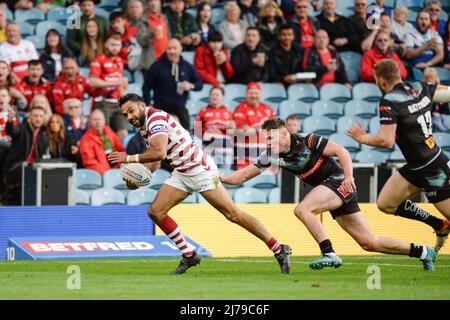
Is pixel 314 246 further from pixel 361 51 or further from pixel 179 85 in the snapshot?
pixel 361 51

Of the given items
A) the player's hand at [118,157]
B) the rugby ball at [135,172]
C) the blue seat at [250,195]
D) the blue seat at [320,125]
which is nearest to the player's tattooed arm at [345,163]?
the rugby ball at [135,172]

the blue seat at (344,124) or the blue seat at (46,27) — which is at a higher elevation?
the blue seat at (46,27)

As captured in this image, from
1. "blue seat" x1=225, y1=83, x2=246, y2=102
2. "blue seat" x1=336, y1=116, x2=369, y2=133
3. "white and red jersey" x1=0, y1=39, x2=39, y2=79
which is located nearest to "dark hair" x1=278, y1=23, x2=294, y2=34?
"blue seat" x1=225, y1=83, x2=246, y2=102

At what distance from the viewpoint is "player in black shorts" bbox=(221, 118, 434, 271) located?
1353cm

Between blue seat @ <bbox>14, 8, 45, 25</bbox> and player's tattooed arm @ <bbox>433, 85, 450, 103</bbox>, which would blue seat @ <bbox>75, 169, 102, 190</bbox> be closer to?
blue seat @ <bbox>14, 8, 45, 25</bbox>

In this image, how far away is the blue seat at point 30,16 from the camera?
23.1 m

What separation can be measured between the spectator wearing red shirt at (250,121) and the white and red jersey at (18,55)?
4.05 m

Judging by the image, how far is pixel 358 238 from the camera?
44.9 ft

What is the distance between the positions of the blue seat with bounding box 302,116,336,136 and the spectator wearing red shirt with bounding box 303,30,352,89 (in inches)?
46.7

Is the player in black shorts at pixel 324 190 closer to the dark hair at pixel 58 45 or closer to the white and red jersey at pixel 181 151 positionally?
the white and red jersey at pixel 181 151

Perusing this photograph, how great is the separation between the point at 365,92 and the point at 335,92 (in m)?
0.66

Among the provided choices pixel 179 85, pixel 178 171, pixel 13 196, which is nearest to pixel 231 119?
pixel 179 85

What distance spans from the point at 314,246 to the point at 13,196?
17.0 ft

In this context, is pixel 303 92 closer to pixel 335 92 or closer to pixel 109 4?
pixel 335 92
